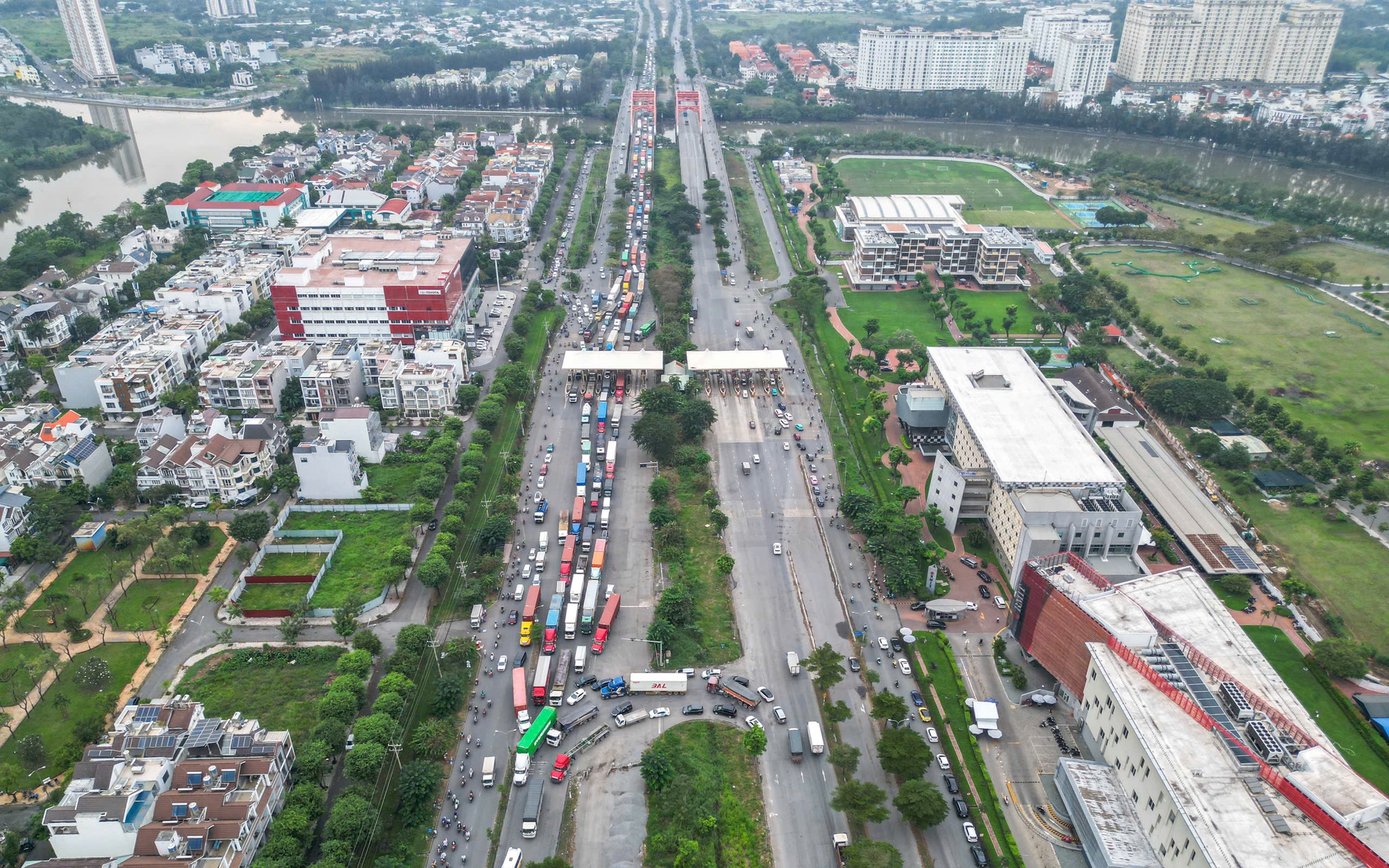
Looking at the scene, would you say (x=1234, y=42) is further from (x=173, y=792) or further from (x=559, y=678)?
(x=173, y=792)

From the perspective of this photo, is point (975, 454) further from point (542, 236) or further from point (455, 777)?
point (542, 236)

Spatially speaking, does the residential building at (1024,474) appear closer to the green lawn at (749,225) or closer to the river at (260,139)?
the green lawn at (749,225)

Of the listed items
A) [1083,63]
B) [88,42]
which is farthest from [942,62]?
[88,42]

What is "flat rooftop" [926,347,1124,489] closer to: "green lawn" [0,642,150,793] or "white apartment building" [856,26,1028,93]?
"green lawn" [0,642,150,793]

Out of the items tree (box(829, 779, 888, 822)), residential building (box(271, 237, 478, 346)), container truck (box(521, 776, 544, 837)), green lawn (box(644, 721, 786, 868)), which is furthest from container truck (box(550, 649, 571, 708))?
residential building (box(271, 237, 478, 346))

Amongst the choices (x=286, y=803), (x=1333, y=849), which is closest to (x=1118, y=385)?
(x=1333, y=849)

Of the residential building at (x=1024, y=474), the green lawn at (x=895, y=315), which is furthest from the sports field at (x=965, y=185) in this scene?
the residential building at (x=1024, y=474)

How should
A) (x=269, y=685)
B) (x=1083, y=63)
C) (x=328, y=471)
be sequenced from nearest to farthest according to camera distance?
(x=269, y=685) → (x=328, y=471) → (x=1083, y=63)
